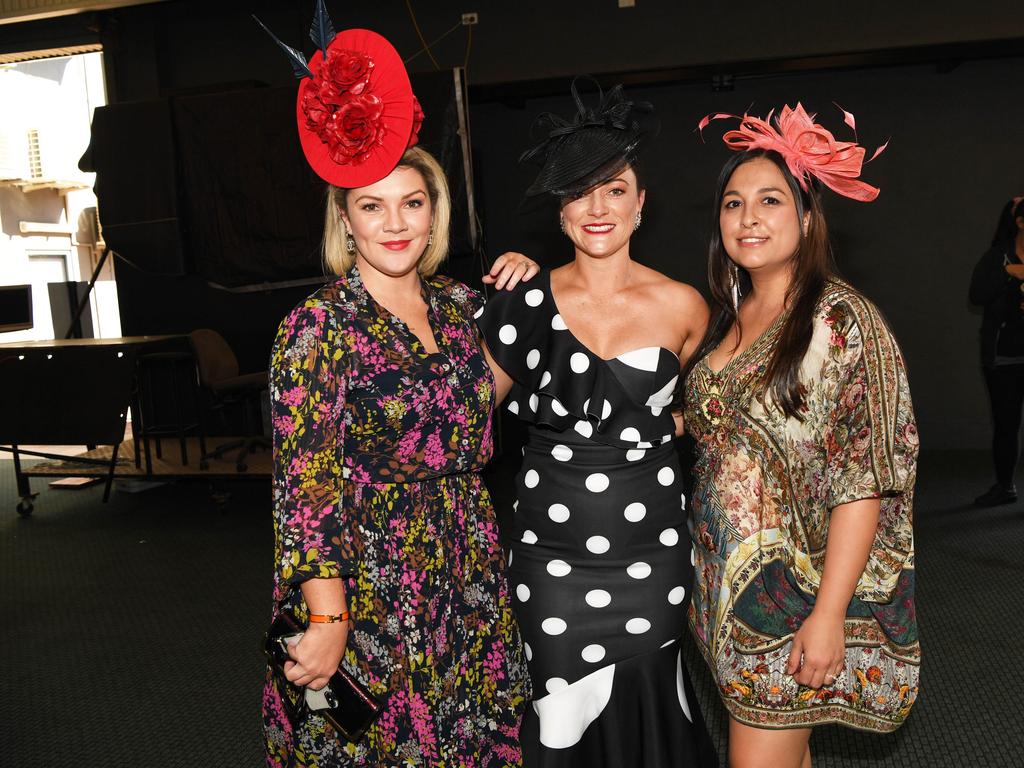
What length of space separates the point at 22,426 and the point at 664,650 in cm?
493

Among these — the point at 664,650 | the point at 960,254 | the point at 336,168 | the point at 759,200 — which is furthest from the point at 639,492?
the point at 960,254

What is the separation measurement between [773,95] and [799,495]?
524cm

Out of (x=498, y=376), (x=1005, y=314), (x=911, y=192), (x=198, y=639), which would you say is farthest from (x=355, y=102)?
(x=911, y=192)

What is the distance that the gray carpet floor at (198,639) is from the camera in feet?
8.48

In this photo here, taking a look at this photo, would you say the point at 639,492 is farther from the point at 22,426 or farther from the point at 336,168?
the point at 22,426

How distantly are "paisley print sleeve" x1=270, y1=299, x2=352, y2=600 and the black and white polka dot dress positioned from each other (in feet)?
1.58

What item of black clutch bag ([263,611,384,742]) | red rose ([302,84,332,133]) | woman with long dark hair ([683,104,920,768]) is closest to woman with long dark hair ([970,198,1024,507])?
woman with long dark hair ([683,104,920,768])

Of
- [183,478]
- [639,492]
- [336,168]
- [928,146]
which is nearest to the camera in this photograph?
[336,168]

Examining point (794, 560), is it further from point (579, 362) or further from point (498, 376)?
point (498, 376)

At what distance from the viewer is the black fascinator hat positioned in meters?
1.70

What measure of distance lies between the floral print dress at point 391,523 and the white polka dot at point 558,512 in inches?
6.0

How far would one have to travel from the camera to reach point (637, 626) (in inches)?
68.7

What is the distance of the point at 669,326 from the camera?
1.80 meters

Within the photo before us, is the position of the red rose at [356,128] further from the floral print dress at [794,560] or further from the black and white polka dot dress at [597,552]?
the floral print dress at [794,560]
